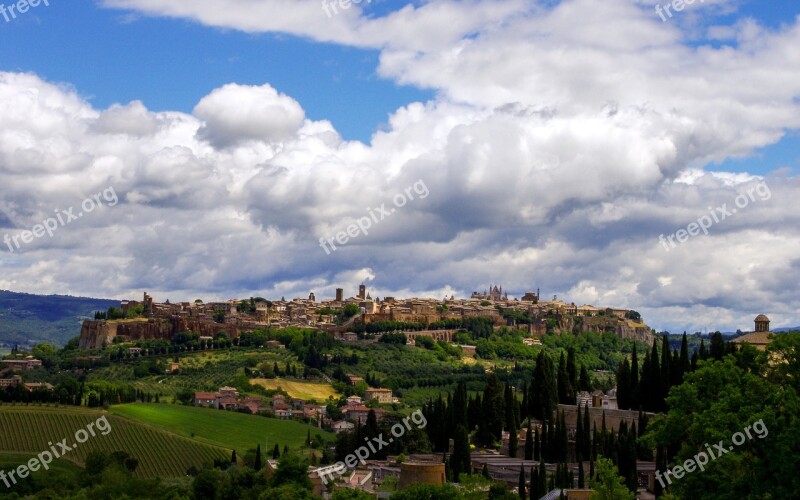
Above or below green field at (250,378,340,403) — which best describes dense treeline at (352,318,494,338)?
above

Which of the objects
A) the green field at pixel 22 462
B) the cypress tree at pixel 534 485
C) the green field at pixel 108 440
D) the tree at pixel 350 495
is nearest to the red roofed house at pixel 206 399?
the green field at pixel 108 440

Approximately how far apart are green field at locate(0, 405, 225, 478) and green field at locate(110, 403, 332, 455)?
3248 mm

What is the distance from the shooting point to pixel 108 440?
90.1m

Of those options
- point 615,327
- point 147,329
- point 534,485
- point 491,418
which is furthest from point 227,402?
point 615,327

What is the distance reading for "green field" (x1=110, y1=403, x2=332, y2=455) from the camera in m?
97.5

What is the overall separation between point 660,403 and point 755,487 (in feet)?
97.7

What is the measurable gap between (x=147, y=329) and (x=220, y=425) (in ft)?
263

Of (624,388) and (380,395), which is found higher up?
(624,388)

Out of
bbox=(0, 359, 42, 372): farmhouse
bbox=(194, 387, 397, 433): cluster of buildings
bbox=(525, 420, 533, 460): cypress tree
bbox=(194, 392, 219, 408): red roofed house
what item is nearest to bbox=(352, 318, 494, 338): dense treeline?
bbox=(0, 359, 42, 372): farmhouse

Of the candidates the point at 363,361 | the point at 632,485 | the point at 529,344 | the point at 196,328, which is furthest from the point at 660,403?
the point at 196,328

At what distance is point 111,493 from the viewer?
190 ft

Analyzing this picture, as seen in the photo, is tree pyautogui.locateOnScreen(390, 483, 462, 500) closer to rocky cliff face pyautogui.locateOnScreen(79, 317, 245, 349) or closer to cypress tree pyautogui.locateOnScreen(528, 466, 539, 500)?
cypress tree pyautogui.locateOnScreen(528, 466, 539, 500)

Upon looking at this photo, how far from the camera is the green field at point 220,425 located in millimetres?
97500

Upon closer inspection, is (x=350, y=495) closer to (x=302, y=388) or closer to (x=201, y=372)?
(x=302, y=388)
